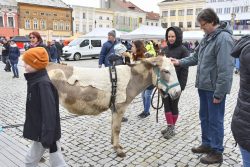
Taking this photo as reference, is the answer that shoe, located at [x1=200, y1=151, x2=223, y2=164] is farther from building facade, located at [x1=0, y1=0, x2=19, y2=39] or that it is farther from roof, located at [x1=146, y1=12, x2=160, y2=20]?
roof, located at [x1=146, y1=12, x2=160, y2=20]

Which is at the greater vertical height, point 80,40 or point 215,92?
point 80,40

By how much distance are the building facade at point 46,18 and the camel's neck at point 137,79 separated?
51562 millimetres

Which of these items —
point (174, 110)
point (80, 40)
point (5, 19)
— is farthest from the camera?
point (5, 19)

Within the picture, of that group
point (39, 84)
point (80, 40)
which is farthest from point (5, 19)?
point (39, 84)

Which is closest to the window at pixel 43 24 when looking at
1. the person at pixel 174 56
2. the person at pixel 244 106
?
the person at pixel 174 56

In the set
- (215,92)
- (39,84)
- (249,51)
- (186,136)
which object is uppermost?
(249,51)

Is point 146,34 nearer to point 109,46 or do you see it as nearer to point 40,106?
point 109,46

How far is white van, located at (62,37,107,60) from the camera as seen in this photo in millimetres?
23344

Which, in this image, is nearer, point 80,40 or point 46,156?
point 46,156

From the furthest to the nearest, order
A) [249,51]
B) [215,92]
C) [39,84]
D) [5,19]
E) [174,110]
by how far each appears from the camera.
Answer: [5,19], [174,110], [215,92], [39,84], [249,51]

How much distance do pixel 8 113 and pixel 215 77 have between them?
16.7ft

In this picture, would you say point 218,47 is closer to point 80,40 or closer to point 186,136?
point 186,136

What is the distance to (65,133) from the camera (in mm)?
5246

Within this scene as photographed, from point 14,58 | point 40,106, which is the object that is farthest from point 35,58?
point 14,58
